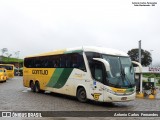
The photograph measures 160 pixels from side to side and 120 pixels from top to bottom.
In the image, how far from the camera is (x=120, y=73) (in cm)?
1689

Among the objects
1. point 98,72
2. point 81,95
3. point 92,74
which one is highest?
point 98,72

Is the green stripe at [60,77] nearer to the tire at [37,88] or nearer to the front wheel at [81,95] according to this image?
the front wheel at [81,95]

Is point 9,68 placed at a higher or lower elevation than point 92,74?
lower

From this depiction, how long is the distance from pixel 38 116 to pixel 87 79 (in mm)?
5609

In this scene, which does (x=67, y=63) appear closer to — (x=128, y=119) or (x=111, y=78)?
(x=111, y=78)

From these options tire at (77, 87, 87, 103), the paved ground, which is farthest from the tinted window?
the paved ground

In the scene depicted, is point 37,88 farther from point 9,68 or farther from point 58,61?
point 9,68

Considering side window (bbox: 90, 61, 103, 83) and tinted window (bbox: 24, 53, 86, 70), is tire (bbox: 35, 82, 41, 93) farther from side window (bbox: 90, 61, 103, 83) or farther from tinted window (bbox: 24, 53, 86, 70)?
side window (bbox: 90, 61, 103, 83)

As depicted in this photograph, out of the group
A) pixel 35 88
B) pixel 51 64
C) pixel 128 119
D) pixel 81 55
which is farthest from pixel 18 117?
pixel 35 88

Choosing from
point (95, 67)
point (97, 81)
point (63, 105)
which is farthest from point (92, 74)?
point (63, 105)

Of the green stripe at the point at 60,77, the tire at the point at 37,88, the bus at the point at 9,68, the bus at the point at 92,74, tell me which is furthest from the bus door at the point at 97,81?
the bus at the point at 9,68

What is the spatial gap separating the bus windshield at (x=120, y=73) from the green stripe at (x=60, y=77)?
10.9 ft

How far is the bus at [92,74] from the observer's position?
1653cm

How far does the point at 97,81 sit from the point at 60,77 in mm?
4459
